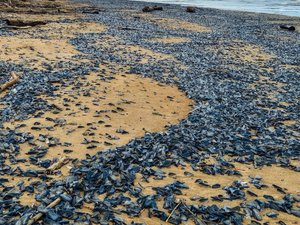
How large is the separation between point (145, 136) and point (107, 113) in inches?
90.5

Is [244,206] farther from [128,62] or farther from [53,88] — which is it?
[128,62]

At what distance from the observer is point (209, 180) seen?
319 inches

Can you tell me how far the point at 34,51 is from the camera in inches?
787

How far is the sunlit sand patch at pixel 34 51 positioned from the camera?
18.0 meters

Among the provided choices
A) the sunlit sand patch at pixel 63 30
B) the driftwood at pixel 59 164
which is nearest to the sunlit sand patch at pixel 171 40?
→ the sunlit sand patch at pixel 63 30

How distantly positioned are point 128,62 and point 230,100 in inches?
285

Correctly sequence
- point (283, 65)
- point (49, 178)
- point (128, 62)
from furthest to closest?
point (283, 65) < point (128, 62) < point (49, 178)

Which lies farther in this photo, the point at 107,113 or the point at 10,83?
the point at 10,83

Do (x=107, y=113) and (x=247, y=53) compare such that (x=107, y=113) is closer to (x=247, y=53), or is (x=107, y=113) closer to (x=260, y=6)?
(x=247, y=53)

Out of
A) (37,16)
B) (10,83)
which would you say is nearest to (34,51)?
(10,83)

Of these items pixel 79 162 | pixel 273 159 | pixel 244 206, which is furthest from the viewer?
pixel 273 159

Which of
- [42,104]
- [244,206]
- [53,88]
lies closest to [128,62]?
[53,88]

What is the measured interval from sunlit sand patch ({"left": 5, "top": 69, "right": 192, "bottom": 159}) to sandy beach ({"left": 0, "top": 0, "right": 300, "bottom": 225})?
4cm

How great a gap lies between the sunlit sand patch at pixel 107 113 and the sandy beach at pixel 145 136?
0.04 metres
